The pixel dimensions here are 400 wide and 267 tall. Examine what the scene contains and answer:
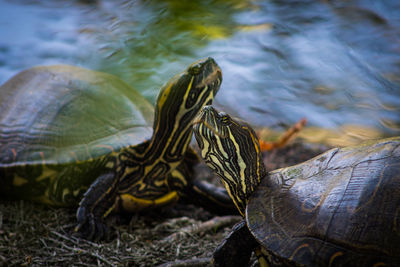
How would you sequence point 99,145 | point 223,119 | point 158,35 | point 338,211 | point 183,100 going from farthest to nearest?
point 158,35 < point 99,145 < point 183,100 < point 223,119 < point 338,211

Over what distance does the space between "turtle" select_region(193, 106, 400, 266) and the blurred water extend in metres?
1.27

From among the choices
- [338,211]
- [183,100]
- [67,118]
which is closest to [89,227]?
[67,118]

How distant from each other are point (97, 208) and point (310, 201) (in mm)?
1607

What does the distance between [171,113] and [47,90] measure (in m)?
A: 1.29

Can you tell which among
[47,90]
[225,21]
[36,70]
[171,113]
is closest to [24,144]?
[47,90]

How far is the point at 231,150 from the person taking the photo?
5.15 feet

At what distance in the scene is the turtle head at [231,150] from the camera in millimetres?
1537

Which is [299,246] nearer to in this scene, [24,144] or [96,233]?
[96,233]

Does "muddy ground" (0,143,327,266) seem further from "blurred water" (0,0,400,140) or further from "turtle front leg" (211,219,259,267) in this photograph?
"blurred water" (0,0,400,140)

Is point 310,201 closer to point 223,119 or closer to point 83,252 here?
point 223,119

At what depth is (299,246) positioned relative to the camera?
4.18 feet

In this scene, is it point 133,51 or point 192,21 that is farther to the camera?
point 133,51

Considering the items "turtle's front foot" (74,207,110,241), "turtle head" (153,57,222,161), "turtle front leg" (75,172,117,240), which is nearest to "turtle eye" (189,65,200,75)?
"turtle head" (153,57,222,161)

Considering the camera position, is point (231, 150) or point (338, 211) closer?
point (338, 211)
